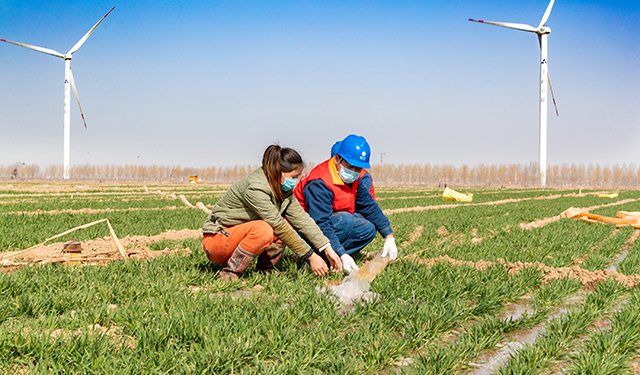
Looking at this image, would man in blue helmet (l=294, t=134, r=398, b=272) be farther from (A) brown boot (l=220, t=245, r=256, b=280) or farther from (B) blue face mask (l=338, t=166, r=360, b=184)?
(A) brown boot (l=220, t=245, r=256, b=280)

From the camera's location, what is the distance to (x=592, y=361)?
244 centimetres

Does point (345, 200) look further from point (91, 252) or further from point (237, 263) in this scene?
point (91, 252)

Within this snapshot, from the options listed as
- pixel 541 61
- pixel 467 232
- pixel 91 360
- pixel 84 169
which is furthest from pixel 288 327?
pixel 84 169

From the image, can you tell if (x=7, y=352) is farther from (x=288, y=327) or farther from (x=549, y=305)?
(x=549, y=305)

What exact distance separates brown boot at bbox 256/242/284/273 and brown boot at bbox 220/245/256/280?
280mm

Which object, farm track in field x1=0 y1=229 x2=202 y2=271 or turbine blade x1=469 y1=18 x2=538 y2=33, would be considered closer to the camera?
farm track in field x1=0 y1=229 x2=202 y2=271

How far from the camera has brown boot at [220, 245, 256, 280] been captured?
3822mm

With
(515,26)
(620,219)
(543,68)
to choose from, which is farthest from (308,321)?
(543,68)

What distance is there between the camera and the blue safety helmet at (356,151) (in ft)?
13.9

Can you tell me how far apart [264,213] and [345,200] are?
4.11ft

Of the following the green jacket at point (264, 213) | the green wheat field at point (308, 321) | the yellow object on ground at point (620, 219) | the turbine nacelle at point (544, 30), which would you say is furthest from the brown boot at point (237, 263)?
the turbine nacelle at point (544, 30)

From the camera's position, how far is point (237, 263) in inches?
153

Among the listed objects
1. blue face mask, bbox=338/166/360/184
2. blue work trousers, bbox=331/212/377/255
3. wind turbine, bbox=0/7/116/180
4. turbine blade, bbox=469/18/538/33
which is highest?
turbine blade, bbox=469/18/538/33

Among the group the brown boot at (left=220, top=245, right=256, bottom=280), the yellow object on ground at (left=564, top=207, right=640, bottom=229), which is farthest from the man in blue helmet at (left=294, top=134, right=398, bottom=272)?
the yellow object on ground at (left=564, top=207, right=640, bottom=229)
